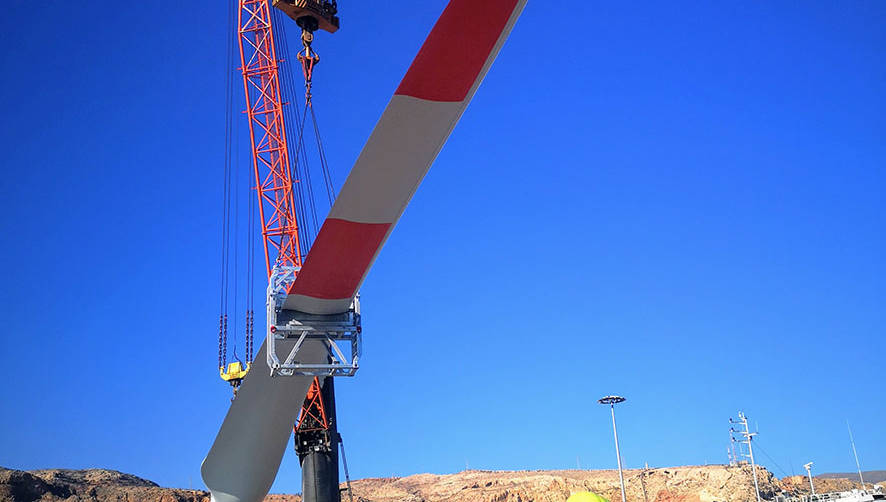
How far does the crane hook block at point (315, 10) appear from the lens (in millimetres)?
37375

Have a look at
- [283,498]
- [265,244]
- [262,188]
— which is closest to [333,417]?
[265,244]

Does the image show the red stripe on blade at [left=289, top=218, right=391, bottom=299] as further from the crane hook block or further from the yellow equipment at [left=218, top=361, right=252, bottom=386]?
the yellow equipment at [left=218, top=361, right=252, bottom=386]

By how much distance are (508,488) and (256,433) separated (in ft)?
248

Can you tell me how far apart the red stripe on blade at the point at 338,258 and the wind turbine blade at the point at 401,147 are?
2cm

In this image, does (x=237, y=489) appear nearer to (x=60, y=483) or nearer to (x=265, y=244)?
(x=265, y=244)

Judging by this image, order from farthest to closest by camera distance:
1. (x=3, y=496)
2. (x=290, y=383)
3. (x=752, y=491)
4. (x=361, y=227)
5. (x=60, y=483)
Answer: (x=752, y=491), (x=60, y=483), (x=3, y=496), (x=290, y=383), (x=361, y=227)

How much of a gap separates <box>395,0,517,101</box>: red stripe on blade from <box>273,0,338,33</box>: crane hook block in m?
26.4

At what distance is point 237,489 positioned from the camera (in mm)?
20156

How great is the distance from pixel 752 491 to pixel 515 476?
3680 cm

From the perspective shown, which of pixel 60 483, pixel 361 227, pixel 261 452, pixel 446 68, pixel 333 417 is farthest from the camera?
pixel 60 483

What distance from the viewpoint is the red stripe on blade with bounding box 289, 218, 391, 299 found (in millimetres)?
14844

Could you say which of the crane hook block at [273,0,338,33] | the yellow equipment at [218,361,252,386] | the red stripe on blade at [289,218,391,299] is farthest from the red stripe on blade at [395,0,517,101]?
the yellow equipment at [218,361,252,386]

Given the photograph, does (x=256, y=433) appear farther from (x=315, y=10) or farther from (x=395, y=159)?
(x=315, y=10)

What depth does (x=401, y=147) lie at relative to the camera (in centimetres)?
1358
